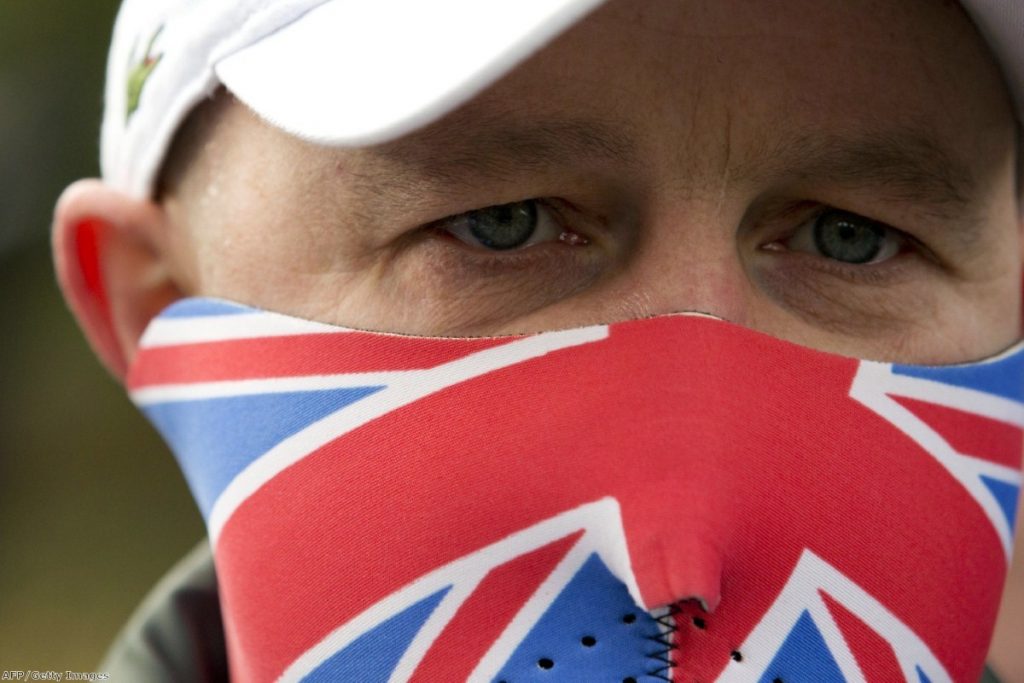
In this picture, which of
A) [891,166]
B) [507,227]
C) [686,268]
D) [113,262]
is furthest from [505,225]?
[113,262]

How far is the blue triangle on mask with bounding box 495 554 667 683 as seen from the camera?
1390 millimetres

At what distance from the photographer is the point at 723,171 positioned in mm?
1552

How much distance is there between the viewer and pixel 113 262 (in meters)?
2.06

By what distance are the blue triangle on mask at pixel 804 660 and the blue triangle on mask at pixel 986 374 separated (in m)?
0.36

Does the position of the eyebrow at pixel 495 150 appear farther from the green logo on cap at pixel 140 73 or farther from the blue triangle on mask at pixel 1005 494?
the blue triangle on mask at pixel 1005 494

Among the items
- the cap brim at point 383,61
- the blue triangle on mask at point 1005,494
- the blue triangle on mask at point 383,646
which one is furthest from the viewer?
the blue triangle on mask at point 1005,494

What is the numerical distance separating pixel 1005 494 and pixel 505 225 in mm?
747

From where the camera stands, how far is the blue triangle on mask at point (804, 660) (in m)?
1.42

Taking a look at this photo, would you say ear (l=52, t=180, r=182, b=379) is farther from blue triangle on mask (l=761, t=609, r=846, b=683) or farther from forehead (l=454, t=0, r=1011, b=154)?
blue triangle on mask (l=761, t=609, r=846, b=683)

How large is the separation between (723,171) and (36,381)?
5388 millimetres

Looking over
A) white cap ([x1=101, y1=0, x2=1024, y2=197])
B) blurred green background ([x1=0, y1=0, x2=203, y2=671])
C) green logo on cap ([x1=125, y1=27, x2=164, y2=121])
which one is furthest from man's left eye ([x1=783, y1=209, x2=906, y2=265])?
blurred green background ([x1=0, y1=0, x2=203, y2=671])

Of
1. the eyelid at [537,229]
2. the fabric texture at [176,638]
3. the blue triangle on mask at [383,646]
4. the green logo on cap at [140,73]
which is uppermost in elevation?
the green logo on cap at [140,73]

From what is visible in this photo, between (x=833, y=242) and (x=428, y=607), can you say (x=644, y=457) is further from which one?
(x=833, y=242)

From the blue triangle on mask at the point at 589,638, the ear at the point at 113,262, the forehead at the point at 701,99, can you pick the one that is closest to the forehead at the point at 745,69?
the forehead at the point at 701,99
